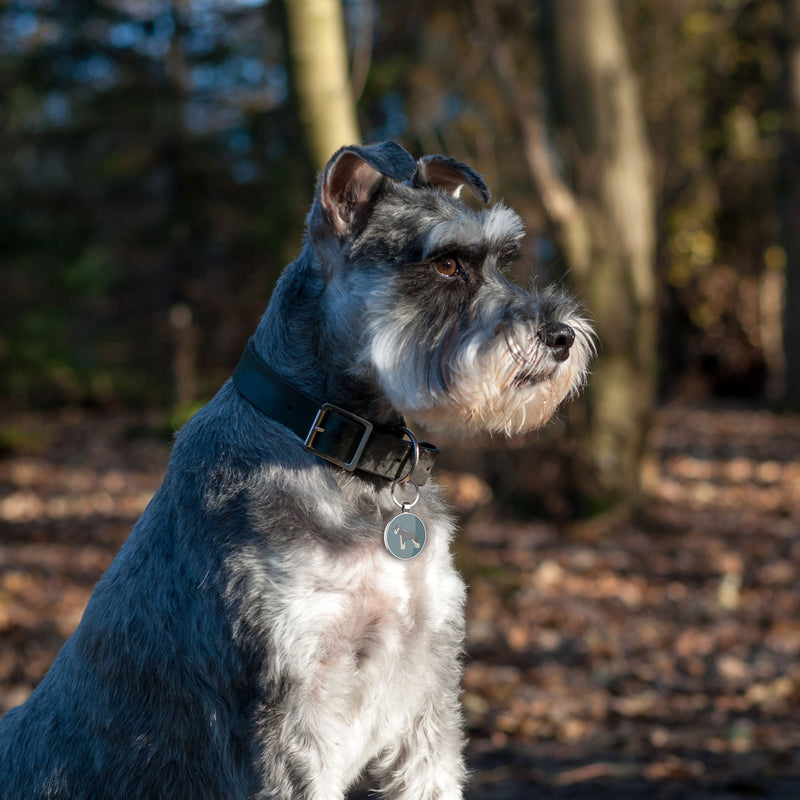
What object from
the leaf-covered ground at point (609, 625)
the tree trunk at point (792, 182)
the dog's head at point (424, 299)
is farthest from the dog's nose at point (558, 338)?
the tree trunk at point (792, 182)

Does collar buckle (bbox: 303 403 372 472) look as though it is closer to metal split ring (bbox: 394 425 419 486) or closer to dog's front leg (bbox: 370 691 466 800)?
metal split ring (bbox: 394 425 419 486)

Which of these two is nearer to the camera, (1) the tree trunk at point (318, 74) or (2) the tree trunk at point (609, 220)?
(1) the tree trunk at point (318, 74)

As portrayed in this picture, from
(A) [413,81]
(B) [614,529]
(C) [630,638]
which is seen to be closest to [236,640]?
(C) [630,638]

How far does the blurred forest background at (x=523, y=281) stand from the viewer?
5891 millimetres

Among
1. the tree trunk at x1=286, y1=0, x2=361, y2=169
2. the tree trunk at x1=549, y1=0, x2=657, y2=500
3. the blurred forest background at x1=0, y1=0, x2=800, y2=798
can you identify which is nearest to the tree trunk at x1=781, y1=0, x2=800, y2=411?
the blurred forest background at x1=0, y1=0, x2=800, y2=798

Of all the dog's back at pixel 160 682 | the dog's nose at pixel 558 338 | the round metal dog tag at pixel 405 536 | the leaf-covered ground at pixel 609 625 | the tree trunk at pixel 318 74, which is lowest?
the leaf-covered ground at pixel 609 625

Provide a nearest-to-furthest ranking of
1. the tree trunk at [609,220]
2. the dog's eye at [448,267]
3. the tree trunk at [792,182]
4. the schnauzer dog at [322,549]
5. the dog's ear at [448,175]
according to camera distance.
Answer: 1. the schnauzer dog at [322,549]
2. the dog's eye at [448,267]
3. the dog's ear at [448,175]
4. the tree trunk at [609,220]
5. the tree trunk at [792,182]

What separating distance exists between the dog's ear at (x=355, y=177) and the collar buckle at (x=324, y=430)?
0.61 meters

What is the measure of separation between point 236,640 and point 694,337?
19388mm

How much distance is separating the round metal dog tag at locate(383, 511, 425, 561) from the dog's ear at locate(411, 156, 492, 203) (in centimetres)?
117

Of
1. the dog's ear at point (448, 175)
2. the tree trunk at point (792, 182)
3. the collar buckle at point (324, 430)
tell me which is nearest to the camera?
the collar buckle at point (324, 430)

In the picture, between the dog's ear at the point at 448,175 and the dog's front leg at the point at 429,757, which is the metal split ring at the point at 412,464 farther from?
the dog's ear at the point at 448,175

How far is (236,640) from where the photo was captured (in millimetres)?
2688

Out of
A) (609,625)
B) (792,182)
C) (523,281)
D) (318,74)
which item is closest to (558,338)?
(523,281)
